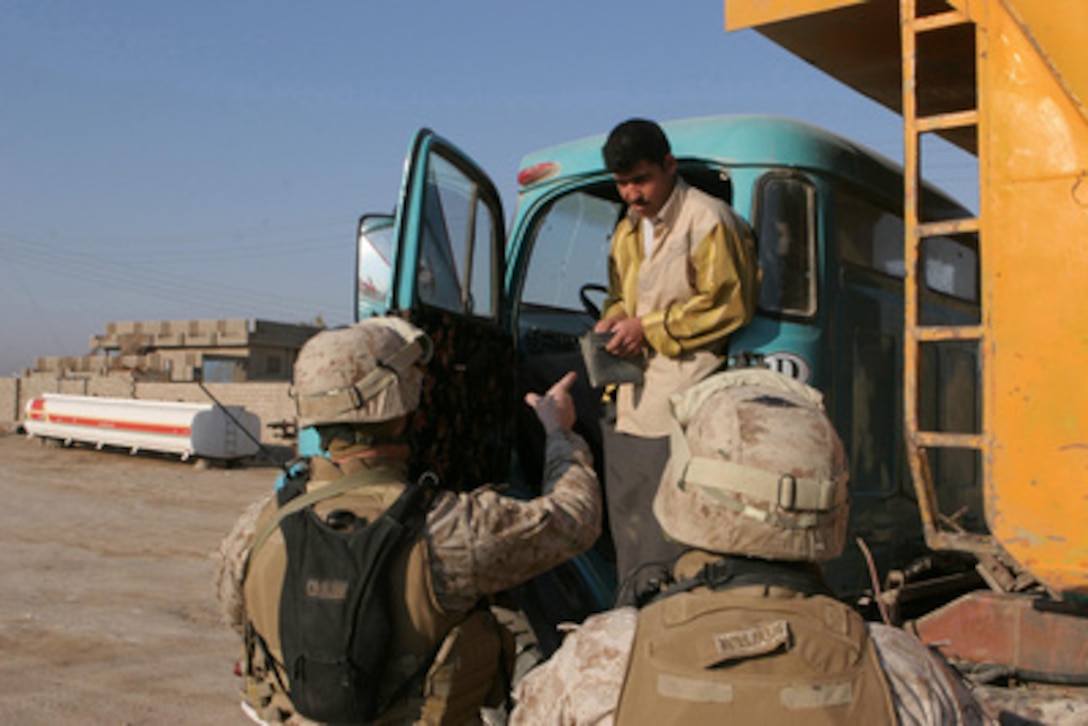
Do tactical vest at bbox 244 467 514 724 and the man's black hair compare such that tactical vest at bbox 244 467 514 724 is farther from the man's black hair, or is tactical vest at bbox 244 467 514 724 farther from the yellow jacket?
the man's black hair

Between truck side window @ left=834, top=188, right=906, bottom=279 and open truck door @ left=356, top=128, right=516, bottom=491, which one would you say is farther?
truck side window @ left=834, top=188, right=906, bottom=279

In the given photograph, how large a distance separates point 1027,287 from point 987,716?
1357mm

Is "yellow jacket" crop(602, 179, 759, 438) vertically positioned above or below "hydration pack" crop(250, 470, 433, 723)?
above

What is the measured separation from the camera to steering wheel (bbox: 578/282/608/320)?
5.15 metres

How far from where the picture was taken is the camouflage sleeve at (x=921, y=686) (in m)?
1.63

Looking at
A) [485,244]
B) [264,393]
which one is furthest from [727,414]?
[264,393]

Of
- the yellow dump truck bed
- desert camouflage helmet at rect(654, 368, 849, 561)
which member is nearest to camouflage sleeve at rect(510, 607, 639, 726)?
desert camouflage helmet at rect(654, 368, 849, 561)

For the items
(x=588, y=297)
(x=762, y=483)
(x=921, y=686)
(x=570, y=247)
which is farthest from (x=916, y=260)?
(x=588, y=297)

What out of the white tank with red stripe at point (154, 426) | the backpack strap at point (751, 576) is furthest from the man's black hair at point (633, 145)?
the white tank with red stripe at point (154, 426)

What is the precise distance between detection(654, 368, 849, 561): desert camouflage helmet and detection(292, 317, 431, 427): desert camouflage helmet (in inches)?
Result: 39.6

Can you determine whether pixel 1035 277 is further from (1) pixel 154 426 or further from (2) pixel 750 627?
(1) pixel 154 426

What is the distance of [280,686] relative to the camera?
101 inches

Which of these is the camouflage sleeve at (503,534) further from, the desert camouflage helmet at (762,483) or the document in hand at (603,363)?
the document in hand at (603,363)

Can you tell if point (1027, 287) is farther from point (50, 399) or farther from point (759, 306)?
point (50, 399)
